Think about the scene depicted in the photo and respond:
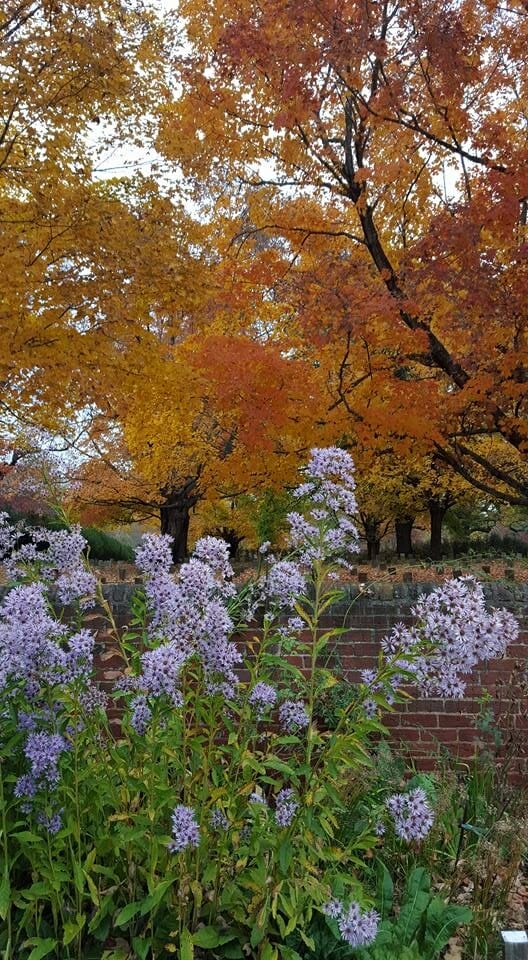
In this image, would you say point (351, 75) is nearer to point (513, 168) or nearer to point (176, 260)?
point (513, 168)

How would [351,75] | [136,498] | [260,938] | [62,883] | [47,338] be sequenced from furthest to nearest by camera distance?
[136,498]
[47,338]
[351,75]
[62,883]
[260,938]

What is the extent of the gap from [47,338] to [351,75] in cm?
366

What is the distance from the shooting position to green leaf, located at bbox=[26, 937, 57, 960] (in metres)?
2.15

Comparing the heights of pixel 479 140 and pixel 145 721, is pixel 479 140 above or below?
above

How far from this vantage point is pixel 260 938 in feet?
7.07

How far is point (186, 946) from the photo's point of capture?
212cm

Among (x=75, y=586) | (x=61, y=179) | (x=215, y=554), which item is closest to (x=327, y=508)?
(x=215, y=554)

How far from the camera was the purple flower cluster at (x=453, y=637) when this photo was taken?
201 centimetres

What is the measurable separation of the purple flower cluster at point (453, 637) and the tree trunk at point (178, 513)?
12.6 m

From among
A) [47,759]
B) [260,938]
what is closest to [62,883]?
[47,759]

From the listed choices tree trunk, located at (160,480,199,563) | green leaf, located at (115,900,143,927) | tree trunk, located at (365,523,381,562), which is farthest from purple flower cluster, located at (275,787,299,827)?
tree trunk, located at (365,523,381,562)

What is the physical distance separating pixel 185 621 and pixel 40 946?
1.17 metres

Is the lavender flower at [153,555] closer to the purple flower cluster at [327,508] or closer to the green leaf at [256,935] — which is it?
the purple flower cluster at [327,508]

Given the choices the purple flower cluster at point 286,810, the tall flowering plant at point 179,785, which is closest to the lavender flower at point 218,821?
the tall flowering plant at point 179,785
